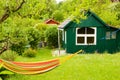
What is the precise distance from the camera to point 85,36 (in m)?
24.3

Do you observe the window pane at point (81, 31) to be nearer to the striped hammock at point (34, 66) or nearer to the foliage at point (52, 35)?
the foliage at point (52, 35)

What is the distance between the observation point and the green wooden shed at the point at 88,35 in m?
24.2

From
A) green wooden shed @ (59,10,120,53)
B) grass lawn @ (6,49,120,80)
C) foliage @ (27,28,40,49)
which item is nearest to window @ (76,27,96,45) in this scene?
green wooden shed @ (59,10,120,53)

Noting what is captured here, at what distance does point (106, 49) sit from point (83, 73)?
13958 millimetres

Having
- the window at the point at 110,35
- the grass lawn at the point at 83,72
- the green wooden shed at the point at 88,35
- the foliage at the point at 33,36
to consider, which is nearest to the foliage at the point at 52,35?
the foliage at the point at 33,36

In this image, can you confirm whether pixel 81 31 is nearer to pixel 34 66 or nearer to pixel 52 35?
pixel 52 35

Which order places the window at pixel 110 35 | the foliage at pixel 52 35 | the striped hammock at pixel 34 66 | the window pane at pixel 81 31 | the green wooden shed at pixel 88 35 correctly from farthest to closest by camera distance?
1. the foliage at pixel 52 35
2. the window at pixel 110 35
3. the window pane at pixel 81 31
4. the green wooden shed at pixel 88 35
5. the striped hammock at pixel 34 66

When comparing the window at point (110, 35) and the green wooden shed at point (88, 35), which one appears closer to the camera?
the green wooden shed at point (88, 35)

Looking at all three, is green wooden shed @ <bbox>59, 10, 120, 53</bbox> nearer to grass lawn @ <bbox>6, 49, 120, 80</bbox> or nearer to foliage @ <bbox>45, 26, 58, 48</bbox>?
foliage @ <bbox>45, 26, 58, 48</bbox>

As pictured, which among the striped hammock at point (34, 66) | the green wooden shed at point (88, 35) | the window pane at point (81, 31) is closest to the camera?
the striped hammock at point (34, 66)

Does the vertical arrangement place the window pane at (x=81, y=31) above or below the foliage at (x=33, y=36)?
above

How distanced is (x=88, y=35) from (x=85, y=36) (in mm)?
256

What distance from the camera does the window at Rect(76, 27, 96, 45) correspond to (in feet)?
79.8

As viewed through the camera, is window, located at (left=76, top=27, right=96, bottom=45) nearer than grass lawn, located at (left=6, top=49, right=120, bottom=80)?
No
